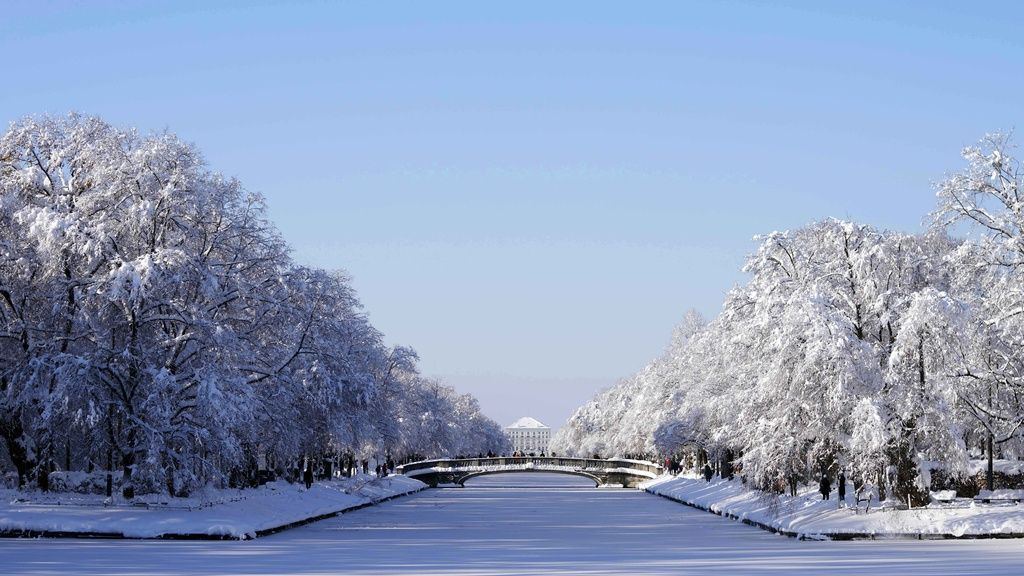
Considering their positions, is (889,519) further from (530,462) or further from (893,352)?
(530,462)

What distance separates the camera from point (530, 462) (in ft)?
449

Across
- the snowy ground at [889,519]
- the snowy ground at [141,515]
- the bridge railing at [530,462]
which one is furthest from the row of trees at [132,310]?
the bridge railing at [530,462]

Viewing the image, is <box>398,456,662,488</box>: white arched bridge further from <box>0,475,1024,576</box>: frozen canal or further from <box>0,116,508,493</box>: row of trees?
<box>0,116,508,493</box>: row of trees

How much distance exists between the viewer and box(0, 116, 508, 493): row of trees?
4434 cm

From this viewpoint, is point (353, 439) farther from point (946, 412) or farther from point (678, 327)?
point (678, 327)

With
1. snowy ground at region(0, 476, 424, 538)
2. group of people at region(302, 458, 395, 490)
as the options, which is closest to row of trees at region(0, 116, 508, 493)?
snowy ground at region(0, 476, 424, 538)

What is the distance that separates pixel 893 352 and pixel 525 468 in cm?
8900

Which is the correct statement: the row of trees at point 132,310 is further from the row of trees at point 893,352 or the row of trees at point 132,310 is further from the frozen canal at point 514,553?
the row of trees at point 893,352

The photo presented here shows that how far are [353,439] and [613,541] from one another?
21.4 metres

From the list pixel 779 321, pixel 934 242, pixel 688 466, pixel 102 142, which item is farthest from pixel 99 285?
pixel 688 466

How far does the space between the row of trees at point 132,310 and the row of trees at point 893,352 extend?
18.9m

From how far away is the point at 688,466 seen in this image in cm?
11125

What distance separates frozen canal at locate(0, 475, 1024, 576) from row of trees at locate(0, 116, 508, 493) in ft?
14.4

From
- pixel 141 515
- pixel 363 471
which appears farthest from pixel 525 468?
pixel 141 515
